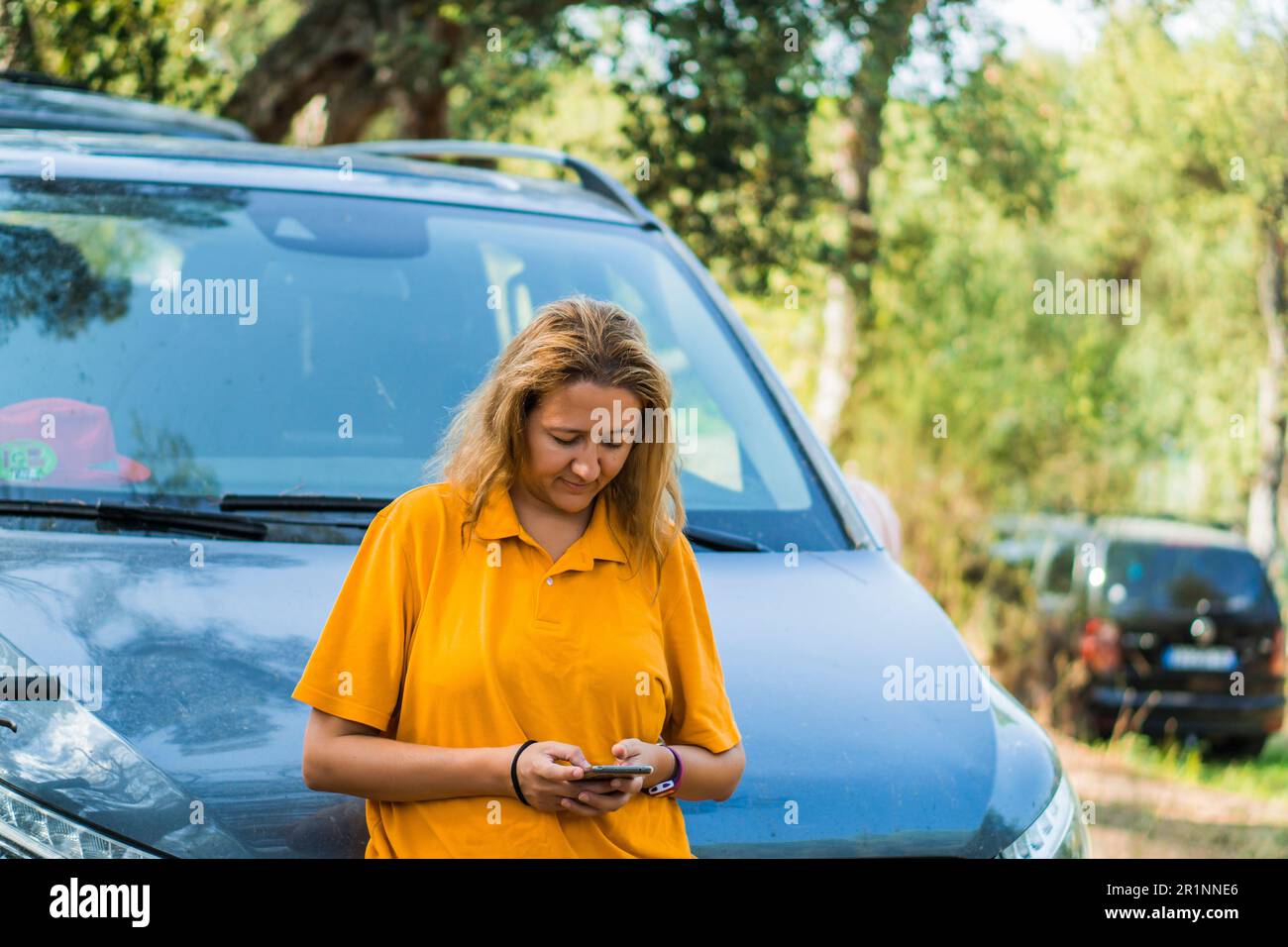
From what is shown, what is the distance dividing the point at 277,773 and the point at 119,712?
250 mm

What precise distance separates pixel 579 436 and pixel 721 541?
3.10 ft

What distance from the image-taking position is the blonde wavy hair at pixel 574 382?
2.15 metres

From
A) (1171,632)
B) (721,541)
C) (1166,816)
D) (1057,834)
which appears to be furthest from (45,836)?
(1171,632)

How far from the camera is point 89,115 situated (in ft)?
16.2

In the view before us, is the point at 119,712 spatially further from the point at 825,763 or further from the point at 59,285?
the point at 59,285

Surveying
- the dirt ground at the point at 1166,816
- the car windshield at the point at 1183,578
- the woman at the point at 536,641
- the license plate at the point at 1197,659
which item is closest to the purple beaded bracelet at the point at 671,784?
the woman at the point at 536,641

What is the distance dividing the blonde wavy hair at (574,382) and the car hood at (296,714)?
40 centimetres

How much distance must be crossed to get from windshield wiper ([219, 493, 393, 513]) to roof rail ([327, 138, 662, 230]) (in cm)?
137

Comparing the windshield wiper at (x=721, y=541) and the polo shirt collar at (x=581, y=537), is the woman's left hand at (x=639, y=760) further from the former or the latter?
the windshield wiper at (x=721, y=541)

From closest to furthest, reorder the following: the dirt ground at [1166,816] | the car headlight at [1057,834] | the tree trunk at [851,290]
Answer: the car headlight at [1057,834]
the dirt ground at [1166,816]
the tree trunk at [851,290]

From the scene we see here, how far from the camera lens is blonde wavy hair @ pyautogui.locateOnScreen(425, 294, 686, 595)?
2.15 meters

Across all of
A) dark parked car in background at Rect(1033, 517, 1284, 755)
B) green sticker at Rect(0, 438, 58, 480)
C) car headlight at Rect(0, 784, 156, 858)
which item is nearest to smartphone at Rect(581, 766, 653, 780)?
car headlight at Rect(0, 784, 156, 858)

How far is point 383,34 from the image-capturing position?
9.30 meters
